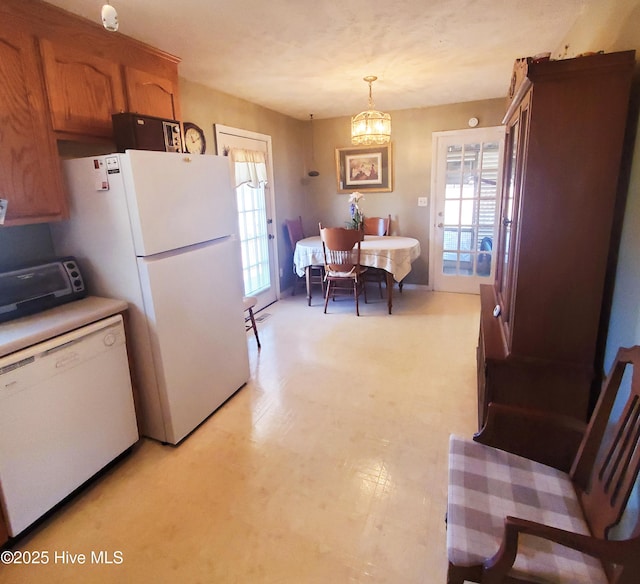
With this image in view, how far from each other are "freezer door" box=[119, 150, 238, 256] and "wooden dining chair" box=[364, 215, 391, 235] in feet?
9.44

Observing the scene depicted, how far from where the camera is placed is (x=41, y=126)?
6.02ft

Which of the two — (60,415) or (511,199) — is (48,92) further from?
(511,199)

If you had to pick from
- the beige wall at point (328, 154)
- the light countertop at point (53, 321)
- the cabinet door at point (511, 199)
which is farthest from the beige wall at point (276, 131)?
the cabinet door at point (511, 199)

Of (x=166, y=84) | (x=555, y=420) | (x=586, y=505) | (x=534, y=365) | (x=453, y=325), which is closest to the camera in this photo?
(x=586, y=505)

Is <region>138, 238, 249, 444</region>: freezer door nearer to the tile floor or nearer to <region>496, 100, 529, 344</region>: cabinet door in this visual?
the tile floor

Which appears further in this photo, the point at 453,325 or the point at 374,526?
the point at 453,325

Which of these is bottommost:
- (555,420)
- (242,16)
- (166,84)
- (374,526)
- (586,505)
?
(374,526)

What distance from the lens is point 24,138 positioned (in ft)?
5.80

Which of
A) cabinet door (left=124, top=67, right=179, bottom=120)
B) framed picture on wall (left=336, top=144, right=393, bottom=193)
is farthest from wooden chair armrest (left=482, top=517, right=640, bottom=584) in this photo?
framed picture on wall (left=336, top=144, right=393, bottom=193)

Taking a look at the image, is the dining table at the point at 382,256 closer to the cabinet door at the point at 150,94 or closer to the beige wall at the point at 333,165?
the beige wall at the point at 333,165

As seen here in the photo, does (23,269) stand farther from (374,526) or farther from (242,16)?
(374,526)

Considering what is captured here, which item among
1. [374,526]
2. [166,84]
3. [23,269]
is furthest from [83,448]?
[166,84]

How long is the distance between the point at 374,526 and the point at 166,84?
280 cm

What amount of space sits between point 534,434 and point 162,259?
183 centimetres
